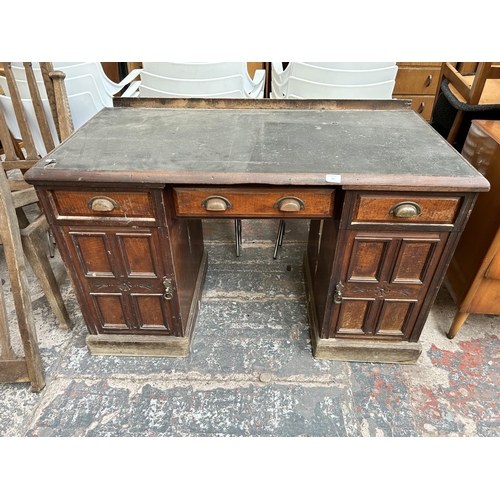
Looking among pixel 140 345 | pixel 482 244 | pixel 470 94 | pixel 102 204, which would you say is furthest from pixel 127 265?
pixel 470 94

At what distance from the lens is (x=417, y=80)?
3.44 m

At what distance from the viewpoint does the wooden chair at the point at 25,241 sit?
139cm

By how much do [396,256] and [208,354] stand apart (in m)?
0.93

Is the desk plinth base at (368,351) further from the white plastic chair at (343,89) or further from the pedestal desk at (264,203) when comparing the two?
the white plastic chair at (343,89)

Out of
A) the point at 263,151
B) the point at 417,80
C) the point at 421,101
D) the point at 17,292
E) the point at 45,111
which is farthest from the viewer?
the point at 421,101

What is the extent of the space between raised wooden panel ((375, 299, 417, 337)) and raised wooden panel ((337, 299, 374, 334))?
0.06m

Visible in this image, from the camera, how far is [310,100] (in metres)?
1.68

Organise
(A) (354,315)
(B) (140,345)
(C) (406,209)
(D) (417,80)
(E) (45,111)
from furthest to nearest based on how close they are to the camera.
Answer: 1. (D) (417,80)
2. (E) (45,111)
3. (B) (140,345)
4. (A) (354,315)
5. (C) (406,209)

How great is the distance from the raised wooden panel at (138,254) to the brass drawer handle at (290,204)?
478mm

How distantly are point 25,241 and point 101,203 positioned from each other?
548 millimetres

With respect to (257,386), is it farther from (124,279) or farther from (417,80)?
(417,80)

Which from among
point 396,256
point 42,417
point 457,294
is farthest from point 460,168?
point 42,417

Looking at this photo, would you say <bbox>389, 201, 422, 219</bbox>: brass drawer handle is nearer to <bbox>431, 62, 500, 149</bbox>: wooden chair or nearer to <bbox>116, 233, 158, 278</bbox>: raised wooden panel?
<bbox>116, 233, 158, 278</bbox>: raised wooden panel

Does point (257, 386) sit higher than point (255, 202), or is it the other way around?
point (255, 202)
